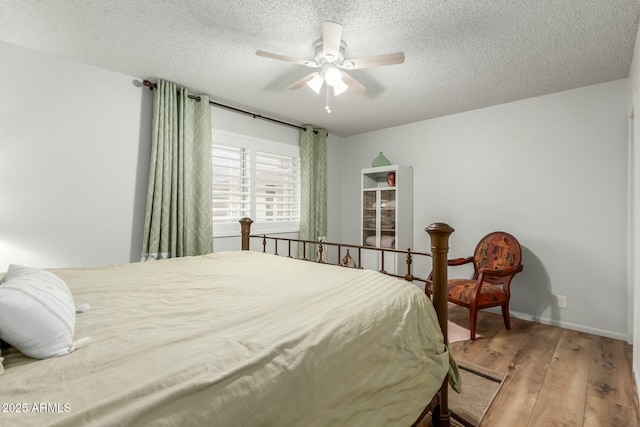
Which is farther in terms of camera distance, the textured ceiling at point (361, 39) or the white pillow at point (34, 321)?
the textured ceiling at point (361, 39)

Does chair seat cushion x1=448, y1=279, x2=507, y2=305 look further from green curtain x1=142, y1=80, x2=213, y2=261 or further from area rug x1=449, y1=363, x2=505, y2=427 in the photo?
green curtain x1=142, y1=80, x2=213, y2=261

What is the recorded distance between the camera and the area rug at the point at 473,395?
5.45ft

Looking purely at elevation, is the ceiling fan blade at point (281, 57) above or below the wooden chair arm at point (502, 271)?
above

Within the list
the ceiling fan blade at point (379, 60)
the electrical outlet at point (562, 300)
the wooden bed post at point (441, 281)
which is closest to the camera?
the wooden bed post at point (441, 281)

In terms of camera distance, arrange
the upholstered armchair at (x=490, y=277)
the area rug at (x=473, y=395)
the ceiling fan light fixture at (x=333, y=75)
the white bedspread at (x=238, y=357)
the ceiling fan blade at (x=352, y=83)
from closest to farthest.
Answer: the white bedspread at (x=238, y=357)
the area rug at (x=473, y=395)
the ceiling fan light fixture at (x=333, y=75)
the ceiling fan blade at (x=352, y=83)
the upholstered armchair at (x=490, y=277)

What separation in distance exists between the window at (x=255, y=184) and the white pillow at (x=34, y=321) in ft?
8.28

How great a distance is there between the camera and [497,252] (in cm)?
316

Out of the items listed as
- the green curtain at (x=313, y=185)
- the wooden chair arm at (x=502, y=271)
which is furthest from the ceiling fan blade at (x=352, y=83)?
the wooden chair arm at (x=502, y=271)

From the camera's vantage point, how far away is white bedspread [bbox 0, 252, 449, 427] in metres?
0.64

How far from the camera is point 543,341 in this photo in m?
2.65

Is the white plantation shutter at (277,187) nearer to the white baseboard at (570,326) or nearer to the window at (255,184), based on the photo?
the window at (255,184)

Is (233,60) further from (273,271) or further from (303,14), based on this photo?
(273,271)

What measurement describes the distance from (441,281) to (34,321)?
5.00 ft

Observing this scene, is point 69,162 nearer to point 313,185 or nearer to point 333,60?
point 333,60
